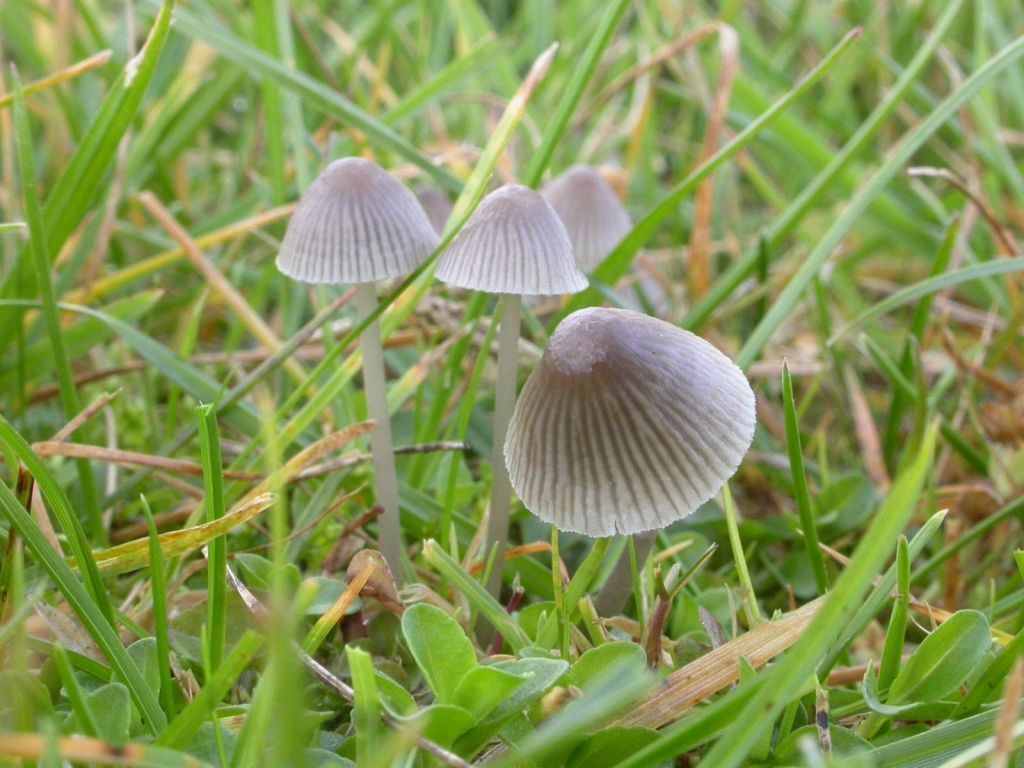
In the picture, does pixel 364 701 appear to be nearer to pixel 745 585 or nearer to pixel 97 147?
pixel 745 585

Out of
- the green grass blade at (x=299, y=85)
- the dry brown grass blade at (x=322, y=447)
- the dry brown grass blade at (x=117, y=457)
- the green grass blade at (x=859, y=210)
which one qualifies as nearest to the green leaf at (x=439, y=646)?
the dry brown grass blade at (x=322, y=447)

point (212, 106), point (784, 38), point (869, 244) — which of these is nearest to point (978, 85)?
point (869, 244)

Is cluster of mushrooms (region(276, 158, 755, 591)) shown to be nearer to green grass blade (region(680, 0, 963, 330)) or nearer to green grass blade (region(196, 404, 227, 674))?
green grass blade (region(196, 404, 227, 674))

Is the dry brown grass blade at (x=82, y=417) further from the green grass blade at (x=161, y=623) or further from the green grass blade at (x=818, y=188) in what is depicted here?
the green grass blade at (x=818, y=188)

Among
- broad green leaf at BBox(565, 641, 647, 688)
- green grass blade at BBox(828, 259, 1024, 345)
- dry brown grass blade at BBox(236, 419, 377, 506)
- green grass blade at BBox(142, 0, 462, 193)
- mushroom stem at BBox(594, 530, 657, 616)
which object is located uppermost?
green grass blade at BBox(142, 0, 462, 193)

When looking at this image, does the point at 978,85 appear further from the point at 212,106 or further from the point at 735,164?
the point at 212,106

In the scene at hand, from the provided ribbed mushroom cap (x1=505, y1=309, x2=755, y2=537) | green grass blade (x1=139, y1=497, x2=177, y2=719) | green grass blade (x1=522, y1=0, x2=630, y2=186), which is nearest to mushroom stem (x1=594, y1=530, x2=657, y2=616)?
ribbed mushroom cap (x1=505, y1=309, x2=755, y2=537)

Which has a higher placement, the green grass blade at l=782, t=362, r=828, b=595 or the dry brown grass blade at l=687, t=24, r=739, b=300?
the dry brown grass blade at l=687, t=24, r=739, b=300
